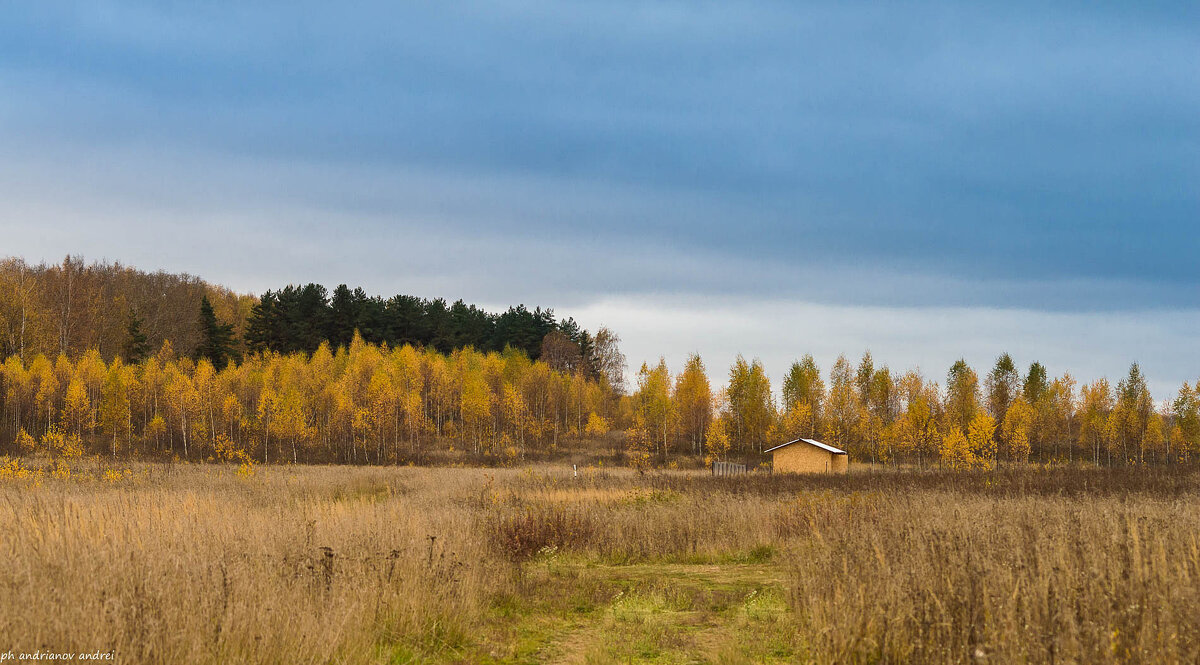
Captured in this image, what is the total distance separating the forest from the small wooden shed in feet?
53.1

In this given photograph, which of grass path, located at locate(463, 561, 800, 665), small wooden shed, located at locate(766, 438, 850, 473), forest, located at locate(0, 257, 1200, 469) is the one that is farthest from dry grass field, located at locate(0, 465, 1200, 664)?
forest, located at locate(0, 257, 1200, 469)

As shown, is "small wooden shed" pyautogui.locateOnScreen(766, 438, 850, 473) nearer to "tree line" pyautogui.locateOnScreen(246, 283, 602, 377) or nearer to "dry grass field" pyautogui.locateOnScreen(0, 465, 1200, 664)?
"dry grass field" pyautogui.locateOnScreen(0, 465, 1200, 664)

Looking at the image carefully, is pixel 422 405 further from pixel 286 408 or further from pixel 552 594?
pixel 552 594

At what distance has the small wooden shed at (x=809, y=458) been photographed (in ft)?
144

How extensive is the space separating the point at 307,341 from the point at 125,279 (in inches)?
1380

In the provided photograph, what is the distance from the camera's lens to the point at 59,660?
5.19 metres

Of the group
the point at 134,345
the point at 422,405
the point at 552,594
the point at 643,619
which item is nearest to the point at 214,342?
the point at 134,345

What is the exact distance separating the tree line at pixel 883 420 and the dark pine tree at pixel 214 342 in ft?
144

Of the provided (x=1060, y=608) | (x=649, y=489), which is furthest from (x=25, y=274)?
(x=1060, y=608)

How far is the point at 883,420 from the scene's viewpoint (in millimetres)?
77375

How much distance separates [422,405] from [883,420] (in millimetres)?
46085

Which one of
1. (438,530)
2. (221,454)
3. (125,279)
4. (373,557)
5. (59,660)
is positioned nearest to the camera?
(59,660)

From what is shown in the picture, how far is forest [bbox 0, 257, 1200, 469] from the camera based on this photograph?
66188mm

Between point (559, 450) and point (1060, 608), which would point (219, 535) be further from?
point (559, 450)
